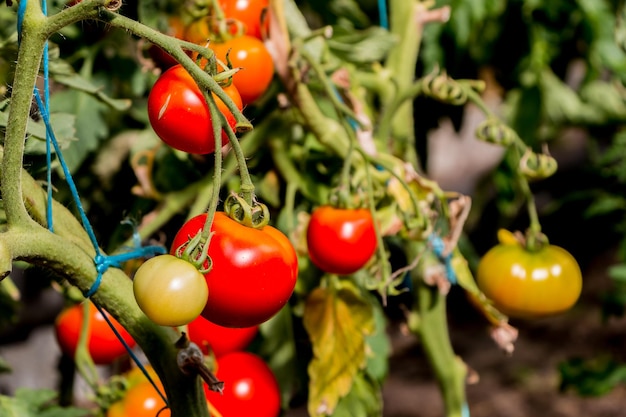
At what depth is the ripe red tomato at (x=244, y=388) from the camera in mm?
700

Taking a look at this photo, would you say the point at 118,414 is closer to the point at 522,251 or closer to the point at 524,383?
the point at 522,251

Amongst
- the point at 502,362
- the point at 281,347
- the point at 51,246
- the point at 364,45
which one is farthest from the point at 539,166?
the point at 502,362

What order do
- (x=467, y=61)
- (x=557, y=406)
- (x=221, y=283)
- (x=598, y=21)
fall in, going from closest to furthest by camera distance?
(x=221, y=283) < (x=598, y=21) < (x=467, y=61) < (x=557, y=406)

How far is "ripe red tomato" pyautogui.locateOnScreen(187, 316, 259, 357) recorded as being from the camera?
2.27 ft

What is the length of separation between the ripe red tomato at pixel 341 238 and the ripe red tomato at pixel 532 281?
0.23 metres

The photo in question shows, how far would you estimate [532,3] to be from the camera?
1155 mm

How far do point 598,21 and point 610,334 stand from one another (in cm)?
159

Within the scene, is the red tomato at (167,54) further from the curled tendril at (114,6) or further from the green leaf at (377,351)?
the green leaf at (377,351)

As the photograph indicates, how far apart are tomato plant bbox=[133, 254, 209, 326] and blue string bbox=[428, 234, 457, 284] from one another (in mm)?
496

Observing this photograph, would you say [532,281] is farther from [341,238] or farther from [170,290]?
[170,290]

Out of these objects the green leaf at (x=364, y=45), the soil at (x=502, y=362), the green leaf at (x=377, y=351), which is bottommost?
the soil at (x=502, y=362)

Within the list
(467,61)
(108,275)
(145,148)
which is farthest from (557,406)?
(108,275)

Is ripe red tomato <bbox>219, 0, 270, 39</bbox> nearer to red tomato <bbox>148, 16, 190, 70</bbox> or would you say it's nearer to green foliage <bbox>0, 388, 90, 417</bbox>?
red tomato <bbox>148, 16, 190, 70</bbox>

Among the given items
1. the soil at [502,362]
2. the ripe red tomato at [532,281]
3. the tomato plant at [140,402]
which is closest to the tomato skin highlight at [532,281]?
the ripe red tomato at [532,281]
